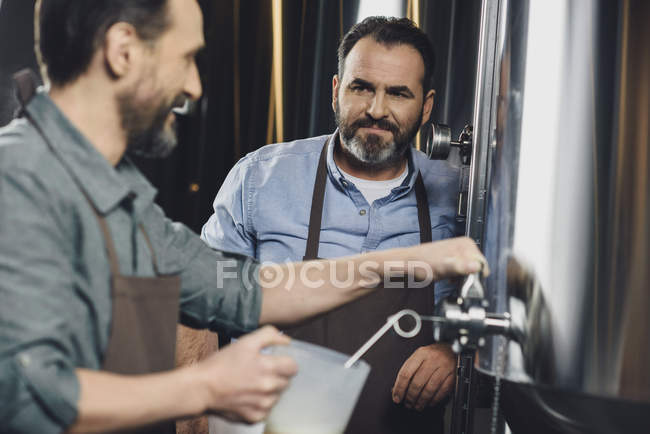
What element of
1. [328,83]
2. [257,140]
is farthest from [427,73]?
[257,140]

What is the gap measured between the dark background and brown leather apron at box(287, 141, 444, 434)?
0.50 metres

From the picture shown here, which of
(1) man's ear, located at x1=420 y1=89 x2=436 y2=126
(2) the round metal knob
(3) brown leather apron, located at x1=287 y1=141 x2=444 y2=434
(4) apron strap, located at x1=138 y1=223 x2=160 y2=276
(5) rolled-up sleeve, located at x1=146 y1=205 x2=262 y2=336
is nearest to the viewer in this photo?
(4) apron strap, located at x1=138 y1=223 x2=160 y2=276

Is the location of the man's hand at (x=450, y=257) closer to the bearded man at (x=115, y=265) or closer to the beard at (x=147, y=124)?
the bearded man at (x=115, y=265)

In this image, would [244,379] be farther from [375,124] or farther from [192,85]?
[375,124]

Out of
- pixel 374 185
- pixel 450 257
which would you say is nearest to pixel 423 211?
pixel 374 185

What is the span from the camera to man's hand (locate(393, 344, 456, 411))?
1.44m

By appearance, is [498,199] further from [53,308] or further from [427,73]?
[427,73]

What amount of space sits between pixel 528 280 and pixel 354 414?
2.54 ft

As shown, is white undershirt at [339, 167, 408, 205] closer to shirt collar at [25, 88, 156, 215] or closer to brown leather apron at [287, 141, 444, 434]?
brown leather apron at [287, 141, 444, 434]

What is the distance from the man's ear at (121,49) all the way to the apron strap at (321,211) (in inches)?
32.8

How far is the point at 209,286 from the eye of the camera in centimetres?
112

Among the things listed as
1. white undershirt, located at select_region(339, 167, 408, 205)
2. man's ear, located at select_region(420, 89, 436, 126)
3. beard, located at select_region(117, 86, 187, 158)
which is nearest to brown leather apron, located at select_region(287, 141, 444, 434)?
white undershirt, located at select_region(339, 167, 408, 205)

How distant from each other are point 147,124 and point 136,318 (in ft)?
0.98

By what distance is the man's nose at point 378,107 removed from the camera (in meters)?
1.67
